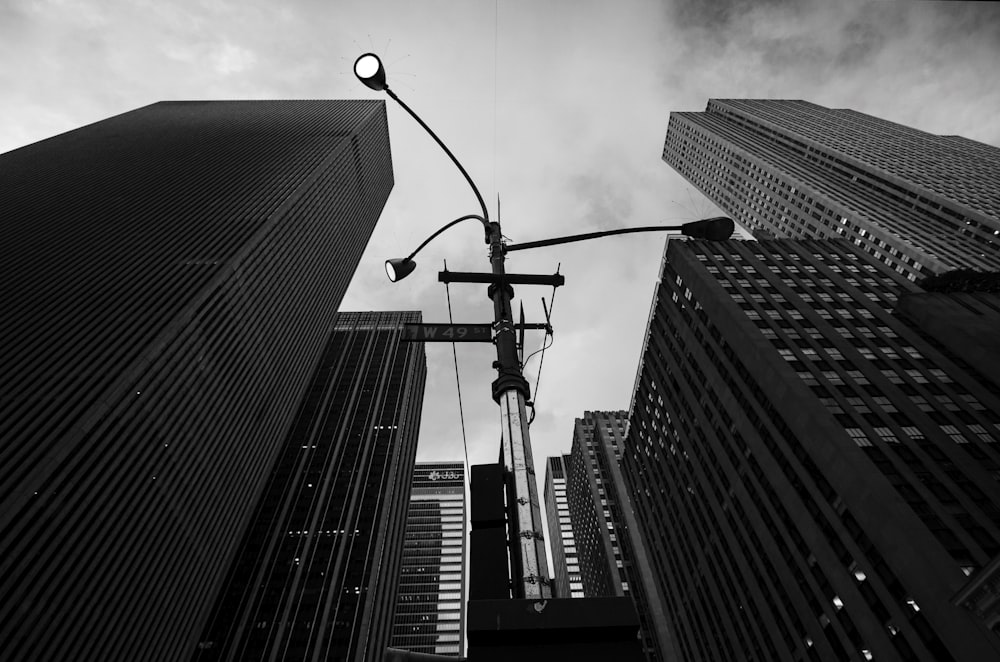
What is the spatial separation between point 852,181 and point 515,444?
494ft

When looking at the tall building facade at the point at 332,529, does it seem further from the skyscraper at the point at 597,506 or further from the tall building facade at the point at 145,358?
the skyscraper at the point at 597,506

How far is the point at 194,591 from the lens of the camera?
62.0m

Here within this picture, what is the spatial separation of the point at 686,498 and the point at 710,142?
127 meters

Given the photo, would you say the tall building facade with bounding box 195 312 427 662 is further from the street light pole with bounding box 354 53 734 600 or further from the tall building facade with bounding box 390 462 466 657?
the street light pole with bounding box 354 53 734 600

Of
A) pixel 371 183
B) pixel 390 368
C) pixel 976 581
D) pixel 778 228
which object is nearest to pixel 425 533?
pixel 390 368

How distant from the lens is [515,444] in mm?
5738

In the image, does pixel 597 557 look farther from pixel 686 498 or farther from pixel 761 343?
pixel 761 343

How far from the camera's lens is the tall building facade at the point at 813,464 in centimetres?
3466

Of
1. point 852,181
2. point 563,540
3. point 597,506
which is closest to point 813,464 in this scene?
point 597,506

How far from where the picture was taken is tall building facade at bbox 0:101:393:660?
4572 centimetres

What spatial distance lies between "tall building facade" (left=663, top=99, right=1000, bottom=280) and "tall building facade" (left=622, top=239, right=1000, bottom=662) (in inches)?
1313

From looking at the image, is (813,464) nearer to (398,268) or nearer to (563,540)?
(398,268)

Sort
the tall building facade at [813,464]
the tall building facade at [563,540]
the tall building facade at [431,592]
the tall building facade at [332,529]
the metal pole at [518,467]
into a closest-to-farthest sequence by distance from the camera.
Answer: the metal pole at [518,467] → the tall building facade at [813,464] → the tall building facade at [332,529] → the tall building facade at [431,592] → the tall building facade at [563,540]

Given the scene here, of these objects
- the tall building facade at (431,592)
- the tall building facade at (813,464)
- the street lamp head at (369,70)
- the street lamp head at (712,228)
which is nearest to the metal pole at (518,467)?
the street lamp head at (712,228)
